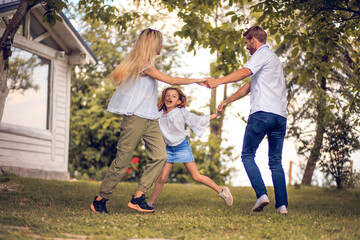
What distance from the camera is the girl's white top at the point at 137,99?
5.48 metres

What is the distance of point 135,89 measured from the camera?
→ 5.54 meters

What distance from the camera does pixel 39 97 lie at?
12.7 metres

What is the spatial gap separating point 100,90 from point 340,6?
42.2 ft

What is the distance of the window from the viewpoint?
11773 mm

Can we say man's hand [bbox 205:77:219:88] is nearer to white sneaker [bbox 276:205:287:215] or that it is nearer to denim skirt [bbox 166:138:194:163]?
denim skirt [bbox 166:138:194:163]

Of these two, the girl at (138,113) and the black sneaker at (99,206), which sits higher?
the girl at (138,113)

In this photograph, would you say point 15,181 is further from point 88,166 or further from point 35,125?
point 88,166

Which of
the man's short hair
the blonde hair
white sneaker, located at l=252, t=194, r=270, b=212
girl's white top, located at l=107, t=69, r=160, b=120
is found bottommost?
white sneaker, located at l=252, t=194, r=270, b=212

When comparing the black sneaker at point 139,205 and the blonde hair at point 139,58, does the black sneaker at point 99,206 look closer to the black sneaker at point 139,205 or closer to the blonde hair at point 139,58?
the black sneaker at point 139,205

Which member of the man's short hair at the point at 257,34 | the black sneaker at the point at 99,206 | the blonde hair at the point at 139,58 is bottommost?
the black sneaker at the point at 99,206

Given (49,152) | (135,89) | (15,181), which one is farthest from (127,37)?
(135,89)

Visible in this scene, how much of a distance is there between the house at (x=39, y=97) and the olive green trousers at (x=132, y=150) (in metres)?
6.50

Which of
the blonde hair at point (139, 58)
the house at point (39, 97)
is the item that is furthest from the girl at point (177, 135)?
the house at point (39, 97)

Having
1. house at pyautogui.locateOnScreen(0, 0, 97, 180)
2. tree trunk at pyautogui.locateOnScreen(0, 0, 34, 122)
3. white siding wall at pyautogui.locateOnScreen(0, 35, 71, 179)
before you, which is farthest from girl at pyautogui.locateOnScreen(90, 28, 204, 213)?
white siding wall at pyautogui.locateOnScreen(0, 35, 71, 179)
